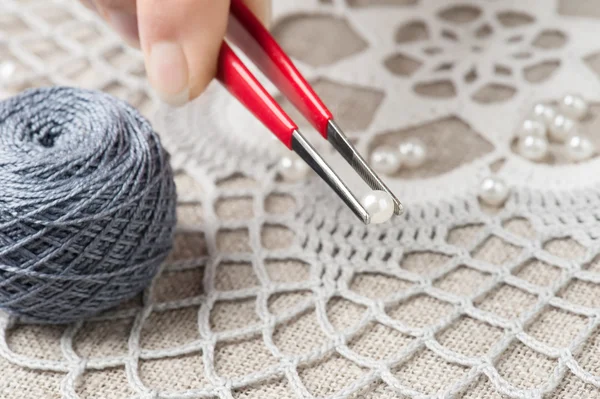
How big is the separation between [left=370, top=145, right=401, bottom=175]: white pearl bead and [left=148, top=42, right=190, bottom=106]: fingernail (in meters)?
0.23

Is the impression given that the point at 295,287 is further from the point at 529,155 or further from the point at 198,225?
the point at 529,155

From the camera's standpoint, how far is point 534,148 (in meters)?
0.70

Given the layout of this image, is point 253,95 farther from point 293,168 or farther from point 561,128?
point 561,128

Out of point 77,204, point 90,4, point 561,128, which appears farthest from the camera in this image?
point 561,128

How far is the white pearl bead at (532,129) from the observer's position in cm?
72

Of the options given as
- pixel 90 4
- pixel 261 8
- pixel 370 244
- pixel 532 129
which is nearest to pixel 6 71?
pixel 90 4

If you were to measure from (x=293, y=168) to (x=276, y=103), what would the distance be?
0.16 m

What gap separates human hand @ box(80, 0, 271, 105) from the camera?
490 millimetres

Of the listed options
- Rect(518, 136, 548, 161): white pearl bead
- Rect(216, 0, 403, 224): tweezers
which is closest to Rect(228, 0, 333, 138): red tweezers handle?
Rect(216, 0, 403, 224): tweezers

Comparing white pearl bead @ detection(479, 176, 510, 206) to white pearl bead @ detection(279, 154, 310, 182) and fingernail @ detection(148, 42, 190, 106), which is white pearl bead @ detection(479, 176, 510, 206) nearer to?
white pearl bead @ detection(279, 154, 310, 182)

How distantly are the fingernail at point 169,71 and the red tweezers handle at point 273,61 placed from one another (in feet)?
0.25

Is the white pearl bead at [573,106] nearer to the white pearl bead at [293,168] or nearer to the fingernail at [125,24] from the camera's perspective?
the white pearl bead at [293,168]

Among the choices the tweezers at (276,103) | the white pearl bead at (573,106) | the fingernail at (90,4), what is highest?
the fingernail at (90,4)

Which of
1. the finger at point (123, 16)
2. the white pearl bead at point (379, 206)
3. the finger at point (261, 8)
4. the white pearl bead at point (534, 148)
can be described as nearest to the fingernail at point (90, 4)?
the finger at point (123, 16)
